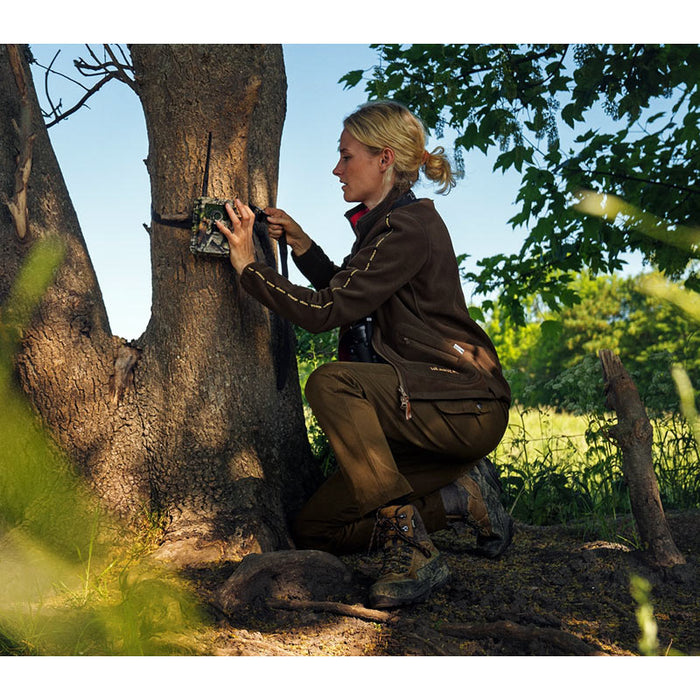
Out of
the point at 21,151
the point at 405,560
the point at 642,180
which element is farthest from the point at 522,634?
the point at 642,180

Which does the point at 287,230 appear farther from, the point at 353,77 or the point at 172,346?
the point at 353,77

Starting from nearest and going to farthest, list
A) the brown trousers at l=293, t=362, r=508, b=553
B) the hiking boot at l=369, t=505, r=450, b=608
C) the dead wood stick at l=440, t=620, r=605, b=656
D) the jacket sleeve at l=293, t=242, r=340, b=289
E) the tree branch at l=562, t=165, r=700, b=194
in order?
the dead wood stick at l=440, t=620, r=605, b=656 → the hiking boot at l=369, t=505, r=450, b=608 → the brown trousers at l=293, t=362, r=508, b=553 → the jacket sleeve at l=293, t=242, r=340, b=289 → the tree branch at l=562, t=165, r=700, b=194

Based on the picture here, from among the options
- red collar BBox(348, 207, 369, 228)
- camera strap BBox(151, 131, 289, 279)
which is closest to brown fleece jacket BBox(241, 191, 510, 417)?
red collar BBox(348, 207, 369, 228)

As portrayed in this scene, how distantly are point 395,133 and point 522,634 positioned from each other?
2232 millimetres

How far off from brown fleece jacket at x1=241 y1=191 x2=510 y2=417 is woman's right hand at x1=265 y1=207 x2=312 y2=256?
0.34m

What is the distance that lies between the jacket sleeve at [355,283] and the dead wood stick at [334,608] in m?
1.09

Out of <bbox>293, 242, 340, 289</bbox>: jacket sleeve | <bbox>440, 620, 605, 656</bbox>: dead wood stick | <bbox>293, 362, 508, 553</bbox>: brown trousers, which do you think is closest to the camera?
<bbox>440, 620, 605, 656</bbox>: dead wood stick

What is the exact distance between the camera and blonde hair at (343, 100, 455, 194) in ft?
11.0

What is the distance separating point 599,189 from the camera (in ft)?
17.6

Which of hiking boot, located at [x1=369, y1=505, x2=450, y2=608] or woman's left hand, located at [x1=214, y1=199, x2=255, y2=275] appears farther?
woman's left hand, located at [x1=214, y1=199, x2=255, y2=275]

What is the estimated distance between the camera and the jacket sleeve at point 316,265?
144 inches

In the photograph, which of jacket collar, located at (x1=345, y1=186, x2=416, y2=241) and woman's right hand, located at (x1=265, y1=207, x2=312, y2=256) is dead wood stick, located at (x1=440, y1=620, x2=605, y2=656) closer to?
jacket collar, located at (x1=345, y1=186, x2=416, y2=241)

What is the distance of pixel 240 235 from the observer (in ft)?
10.6

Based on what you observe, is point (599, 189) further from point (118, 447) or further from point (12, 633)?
point (12, 633)
